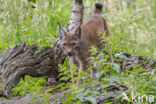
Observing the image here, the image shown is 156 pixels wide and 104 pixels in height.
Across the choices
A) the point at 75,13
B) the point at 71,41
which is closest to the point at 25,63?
the point at 71,41

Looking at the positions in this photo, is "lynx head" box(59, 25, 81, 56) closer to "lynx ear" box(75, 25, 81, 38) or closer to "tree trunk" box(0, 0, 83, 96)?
"lynx ear" box(75, 25, 81, 38)

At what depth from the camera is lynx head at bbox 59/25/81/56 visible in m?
4.98

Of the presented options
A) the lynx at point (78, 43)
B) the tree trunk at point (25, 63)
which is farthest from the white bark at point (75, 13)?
the tree trunk at point (25, 63)

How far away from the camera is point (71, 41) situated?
4992mm

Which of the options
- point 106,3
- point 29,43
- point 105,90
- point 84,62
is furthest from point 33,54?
point 106,3

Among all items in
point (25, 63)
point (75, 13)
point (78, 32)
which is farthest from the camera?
point (75, 13)

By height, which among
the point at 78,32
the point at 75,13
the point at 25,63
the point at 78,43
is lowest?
the point at 25,63

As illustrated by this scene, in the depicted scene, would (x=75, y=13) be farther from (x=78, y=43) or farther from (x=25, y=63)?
(x=25, y=63)

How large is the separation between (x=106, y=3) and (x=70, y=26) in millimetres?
1653

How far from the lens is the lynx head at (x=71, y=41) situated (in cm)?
498

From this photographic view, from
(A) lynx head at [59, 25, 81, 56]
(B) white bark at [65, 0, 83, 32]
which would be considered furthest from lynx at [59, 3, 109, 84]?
(B) white bark at [65, 0, 83, 32]

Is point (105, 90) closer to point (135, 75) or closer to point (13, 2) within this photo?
point (135, 75)

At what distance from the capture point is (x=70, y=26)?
5613 millimetres

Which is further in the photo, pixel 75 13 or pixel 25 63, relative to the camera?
pixel 75 13
